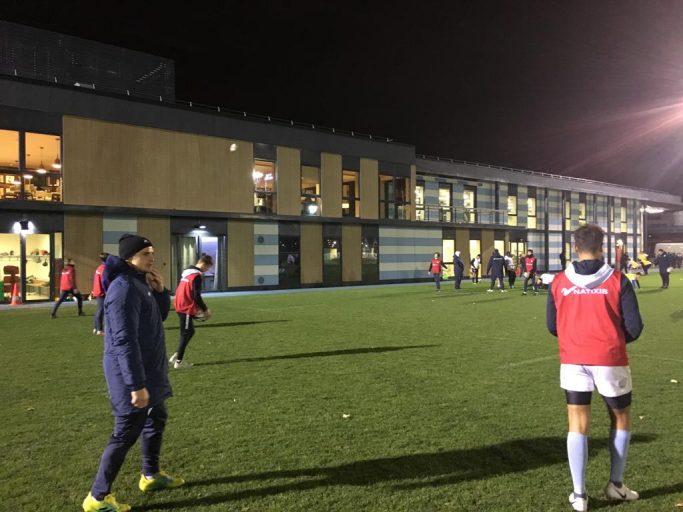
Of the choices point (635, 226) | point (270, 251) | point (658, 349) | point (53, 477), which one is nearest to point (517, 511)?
point (53, 477)

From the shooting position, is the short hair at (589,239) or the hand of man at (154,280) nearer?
the short hair at (589,239)

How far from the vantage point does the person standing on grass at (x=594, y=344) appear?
352 centimetres

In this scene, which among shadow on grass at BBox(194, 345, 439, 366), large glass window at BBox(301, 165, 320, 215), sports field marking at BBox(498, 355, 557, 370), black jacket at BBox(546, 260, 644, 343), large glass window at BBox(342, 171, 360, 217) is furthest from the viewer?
large glass window at BBox(342, 171, 360, 217)

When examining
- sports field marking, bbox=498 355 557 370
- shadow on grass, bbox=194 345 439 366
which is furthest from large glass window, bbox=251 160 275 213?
sports field marking, bbox=498 355 557 370

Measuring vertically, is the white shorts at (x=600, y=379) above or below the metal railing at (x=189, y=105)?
below

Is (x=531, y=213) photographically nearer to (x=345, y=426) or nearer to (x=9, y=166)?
(x=9, y=166)

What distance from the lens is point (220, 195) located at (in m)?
25.3

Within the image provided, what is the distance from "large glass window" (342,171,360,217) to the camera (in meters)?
30.2

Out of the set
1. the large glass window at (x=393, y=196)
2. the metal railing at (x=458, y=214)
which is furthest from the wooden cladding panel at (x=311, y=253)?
the metal railing at (x=458, y=214)

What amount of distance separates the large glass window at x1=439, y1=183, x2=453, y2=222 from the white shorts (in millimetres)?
32817

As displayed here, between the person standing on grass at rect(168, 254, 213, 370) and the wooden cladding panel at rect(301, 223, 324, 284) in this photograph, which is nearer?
the person standing on grass at rect(168, 254, 213, 370)

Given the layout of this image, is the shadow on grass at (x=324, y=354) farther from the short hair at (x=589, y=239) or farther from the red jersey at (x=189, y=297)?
the short hair at (x=589, y=239)

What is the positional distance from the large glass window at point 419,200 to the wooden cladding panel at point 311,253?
8.32 meters

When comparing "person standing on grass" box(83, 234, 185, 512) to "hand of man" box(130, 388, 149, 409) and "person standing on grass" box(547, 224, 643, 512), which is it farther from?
"person standing on grass" box(547, 224, 643, 512)
